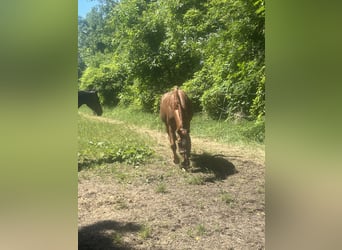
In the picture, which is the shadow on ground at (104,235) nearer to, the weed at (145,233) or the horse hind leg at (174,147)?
the weed at (145,233)

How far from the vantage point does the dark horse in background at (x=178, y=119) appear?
4570 mm

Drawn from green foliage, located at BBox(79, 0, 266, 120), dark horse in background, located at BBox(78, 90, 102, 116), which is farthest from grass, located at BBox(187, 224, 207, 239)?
dark horse in background, located at BBox(78, 90, 102, 116)

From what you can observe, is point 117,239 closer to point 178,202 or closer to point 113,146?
point 178,202

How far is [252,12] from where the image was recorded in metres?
4.45

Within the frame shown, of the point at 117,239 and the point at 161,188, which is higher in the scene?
the point at 161,188

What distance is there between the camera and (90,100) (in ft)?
15.0

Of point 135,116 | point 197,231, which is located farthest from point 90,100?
point 197,231

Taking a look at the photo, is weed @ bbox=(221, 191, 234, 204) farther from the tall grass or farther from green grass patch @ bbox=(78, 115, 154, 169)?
green grass patch @ bbox=(78, 115, 154, 169)

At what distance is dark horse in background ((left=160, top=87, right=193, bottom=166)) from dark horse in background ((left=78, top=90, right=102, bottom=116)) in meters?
0.61

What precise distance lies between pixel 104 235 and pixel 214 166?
1.24 meters

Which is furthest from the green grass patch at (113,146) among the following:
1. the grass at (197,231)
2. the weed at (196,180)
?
the grass at (197,231)
